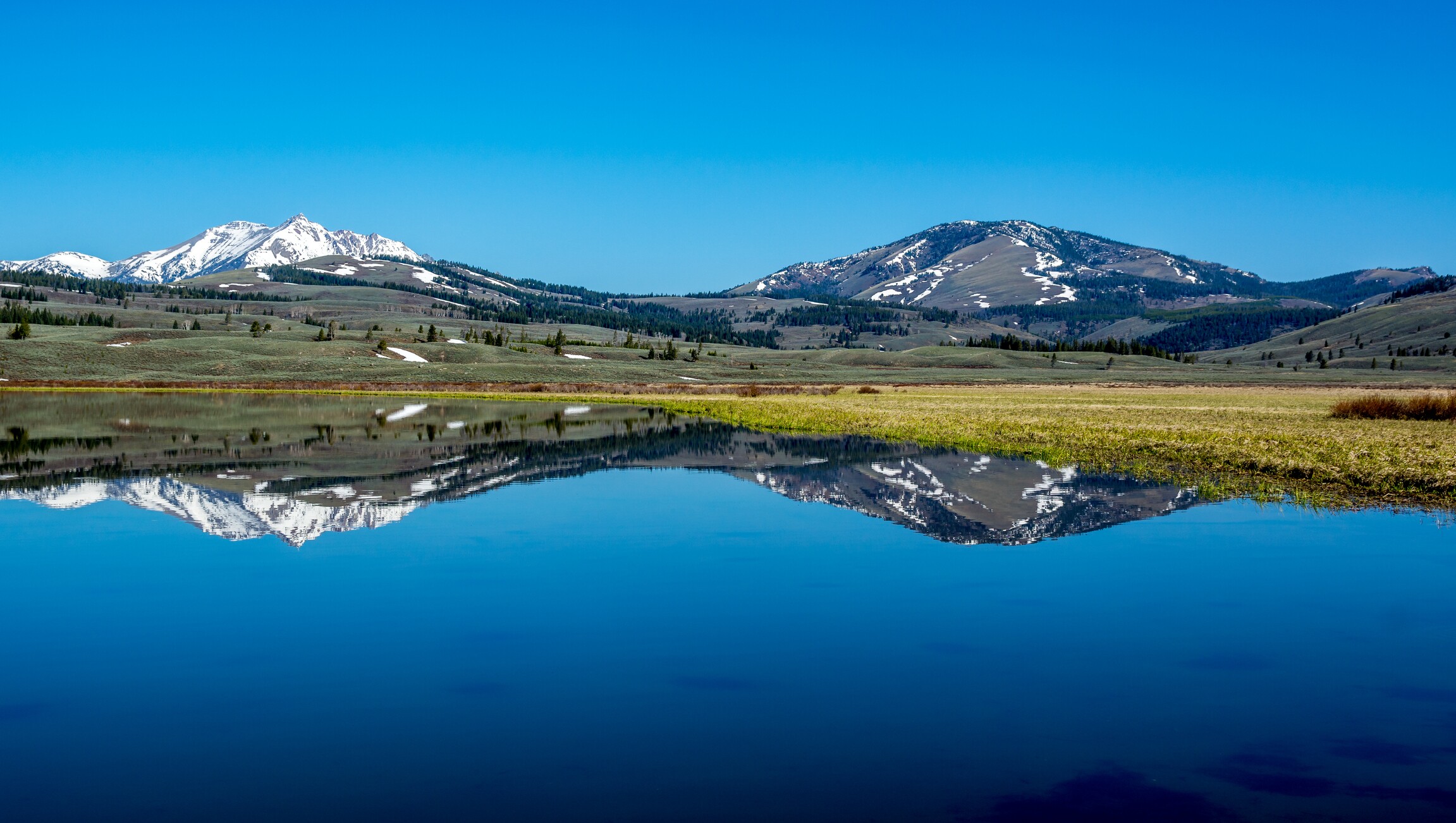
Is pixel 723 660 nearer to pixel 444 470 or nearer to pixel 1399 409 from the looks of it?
pixel 444 470

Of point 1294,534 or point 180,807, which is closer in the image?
point 180,807

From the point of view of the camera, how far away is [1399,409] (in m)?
52.8

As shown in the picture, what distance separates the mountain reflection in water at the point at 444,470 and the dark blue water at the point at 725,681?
325 cm

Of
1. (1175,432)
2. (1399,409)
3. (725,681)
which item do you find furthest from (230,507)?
(1399,409)

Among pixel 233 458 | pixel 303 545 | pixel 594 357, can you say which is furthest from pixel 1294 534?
pixel 594 357

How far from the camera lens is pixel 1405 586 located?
1484 cm

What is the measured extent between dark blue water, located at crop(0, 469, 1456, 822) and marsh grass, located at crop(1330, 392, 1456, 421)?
38.4 metres

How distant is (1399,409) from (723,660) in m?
53.0

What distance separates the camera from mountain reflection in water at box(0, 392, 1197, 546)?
21781mm

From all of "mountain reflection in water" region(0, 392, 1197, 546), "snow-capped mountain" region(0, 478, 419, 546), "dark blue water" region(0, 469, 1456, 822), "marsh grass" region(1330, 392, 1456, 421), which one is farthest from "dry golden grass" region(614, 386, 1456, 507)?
"snow-capped mountain" region(0, 478, 419, 546)

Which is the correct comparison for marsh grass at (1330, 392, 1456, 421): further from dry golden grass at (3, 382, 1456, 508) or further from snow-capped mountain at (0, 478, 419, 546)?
snow-capped mountain at (0, 478, 419, 546)

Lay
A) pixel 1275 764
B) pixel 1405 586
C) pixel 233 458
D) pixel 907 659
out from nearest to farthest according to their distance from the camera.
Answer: pixel 1275 764 < pixel 907 659 < pixel 1405 586 < pixel 233 458

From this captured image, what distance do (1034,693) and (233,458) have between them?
2952 cm

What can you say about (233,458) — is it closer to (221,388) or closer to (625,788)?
(625,788)
